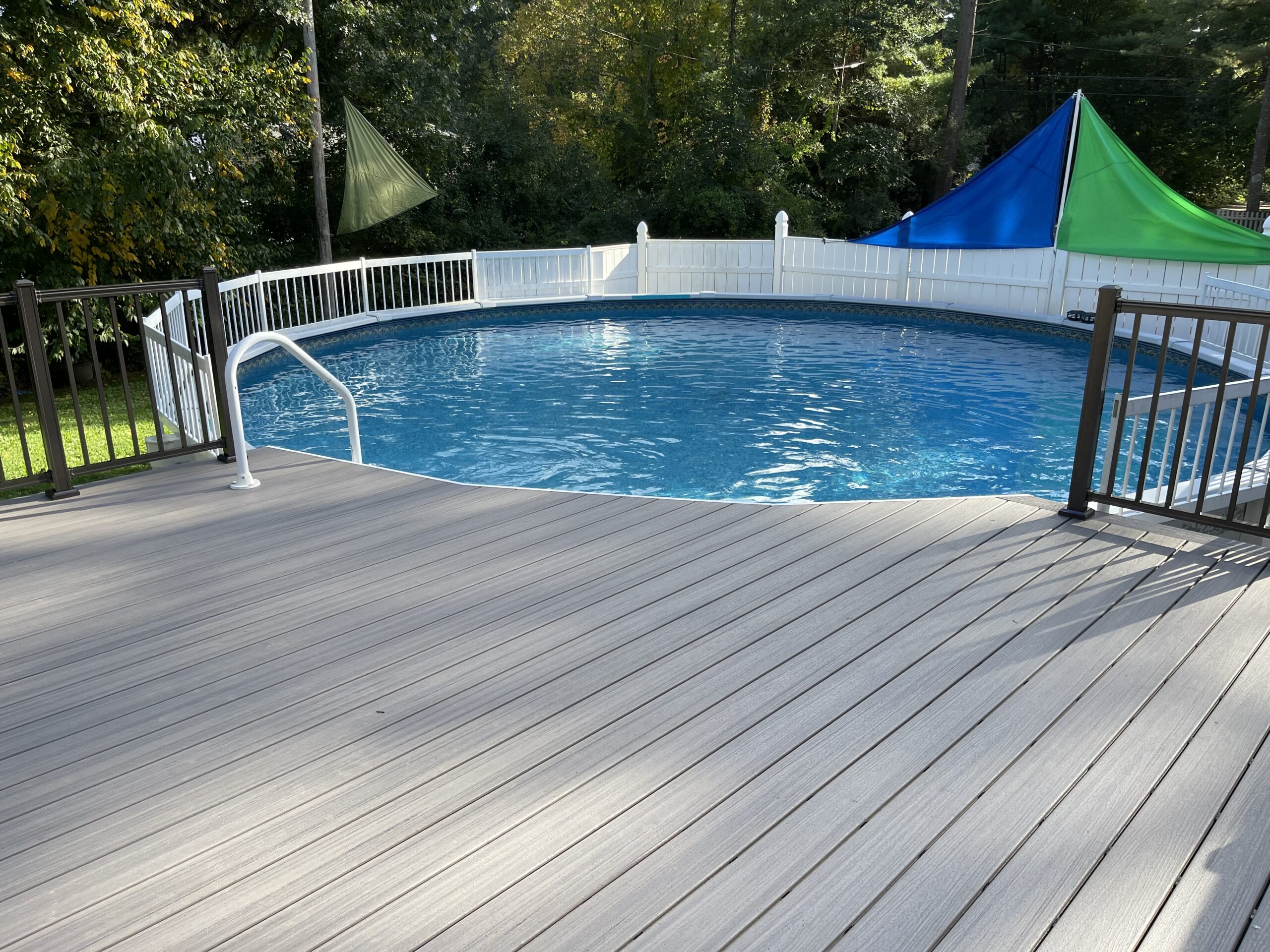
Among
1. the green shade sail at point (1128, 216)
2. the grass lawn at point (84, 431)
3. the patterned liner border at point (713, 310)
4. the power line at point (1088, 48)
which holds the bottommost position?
the grass lawn at point (84, 431)

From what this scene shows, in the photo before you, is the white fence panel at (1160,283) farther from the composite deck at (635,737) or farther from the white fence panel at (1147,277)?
the composite deck at (635,737)

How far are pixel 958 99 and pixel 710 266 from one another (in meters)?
7.42

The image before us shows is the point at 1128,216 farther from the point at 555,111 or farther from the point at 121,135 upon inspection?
the point at 555,111

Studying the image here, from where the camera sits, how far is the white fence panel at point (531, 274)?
12.7m

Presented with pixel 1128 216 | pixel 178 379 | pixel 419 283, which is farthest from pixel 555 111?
pixel 178 379

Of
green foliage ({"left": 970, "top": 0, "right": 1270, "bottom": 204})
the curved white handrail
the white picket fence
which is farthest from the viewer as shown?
green foliage ({"left": 970, "top": 0, "right": 1270, "bottom": 204})

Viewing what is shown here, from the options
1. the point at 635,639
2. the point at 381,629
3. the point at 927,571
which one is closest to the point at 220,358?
the point at 381,629

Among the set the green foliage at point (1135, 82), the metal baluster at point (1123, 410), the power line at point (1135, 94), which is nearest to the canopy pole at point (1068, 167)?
the metal baluster at point (1123, 410)

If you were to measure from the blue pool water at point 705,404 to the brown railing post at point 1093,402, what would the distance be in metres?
2.34

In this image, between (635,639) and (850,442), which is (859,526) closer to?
(635,639)

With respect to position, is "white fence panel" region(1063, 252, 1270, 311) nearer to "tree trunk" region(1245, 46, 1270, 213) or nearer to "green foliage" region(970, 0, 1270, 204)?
"tree trunk" region(1245, 46, 1270, 213)

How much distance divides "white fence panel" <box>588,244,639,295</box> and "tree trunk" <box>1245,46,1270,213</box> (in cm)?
1341

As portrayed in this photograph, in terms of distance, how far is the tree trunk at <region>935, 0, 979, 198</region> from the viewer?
16547 millimetres

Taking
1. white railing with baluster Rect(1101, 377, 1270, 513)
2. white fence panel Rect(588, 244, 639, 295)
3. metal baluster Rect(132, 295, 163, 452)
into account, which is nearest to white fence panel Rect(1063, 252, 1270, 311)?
white railing with baluster Rect(1101, 377, 1270, 513)
